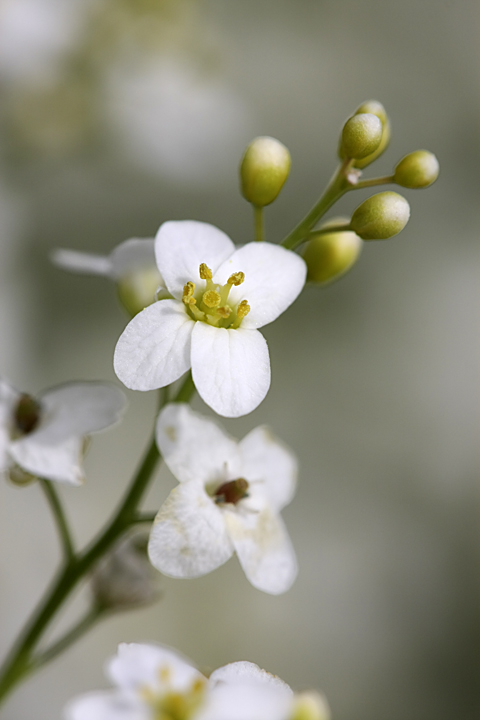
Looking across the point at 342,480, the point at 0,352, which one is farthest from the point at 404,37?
the point at 0,352

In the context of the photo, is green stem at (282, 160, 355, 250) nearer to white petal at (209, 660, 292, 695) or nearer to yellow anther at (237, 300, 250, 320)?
yellow anther at (237, 300, 250, 320)

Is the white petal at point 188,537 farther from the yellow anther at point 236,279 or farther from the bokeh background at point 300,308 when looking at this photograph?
the bokeh background at point 300,308

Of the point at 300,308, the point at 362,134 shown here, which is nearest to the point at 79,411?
the point at 362,134

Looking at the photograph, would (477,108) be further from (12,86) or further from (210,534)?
(210,534)

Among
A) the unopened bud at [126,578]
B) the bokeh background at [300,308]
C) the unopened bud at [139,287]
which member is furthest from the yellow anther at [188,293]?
the bokeh background at [300,308]

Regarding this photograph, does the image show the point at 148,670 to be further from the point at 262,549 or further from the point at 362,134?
the point at 362,134

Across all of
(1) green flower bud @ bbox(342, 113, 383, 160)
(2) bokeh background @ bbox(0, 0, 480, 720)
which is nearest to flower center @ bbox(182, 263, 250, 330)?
(1) green flower bud @ bbox(342, 113, 383, 160)
